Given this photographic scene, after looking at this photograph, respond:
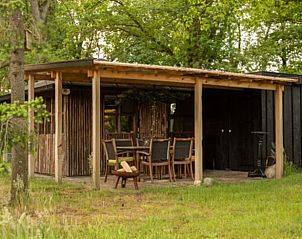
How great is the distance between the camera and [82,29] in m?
19.6

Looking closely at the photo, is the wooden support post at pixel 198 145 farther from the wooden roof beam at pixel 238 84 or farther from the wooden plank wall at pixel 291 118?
the wooden plank wall at pixel 291 118

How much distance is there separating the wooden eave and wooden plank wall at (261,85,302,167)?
1297 mm

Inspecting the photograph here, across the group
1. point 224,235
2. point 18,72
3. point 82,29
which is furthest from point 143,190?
point 82,29

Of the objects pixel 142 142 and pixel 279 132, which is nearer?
pixel 279 132

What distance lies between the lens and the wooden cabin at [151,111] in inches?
428

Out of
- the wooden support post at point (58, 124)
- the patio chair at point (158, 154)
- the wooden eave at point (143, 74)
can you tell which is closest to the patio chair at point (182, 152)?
the patio chair at point (158, 154)

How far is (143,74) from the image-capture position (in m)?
10.3

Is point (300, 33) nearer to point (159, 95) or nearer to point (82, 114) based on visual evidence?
point (159, 95)

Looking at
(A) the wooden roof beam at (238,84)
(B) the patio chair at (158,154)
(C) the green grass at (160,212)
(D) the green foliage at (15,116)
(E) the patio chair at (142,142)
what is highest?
(A) the wooden roof beam at (238,84)

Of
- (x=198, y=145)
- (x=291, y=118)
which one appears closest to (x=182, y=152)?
(x=198, y=145)

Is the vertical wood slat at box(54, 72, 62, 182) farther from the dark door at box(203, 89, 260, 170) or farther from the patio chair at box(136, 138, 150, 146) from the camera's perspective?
the dark door at box(203, 89, 260, 170)

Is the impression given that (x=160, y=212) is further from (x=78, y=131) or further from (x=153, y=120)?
(x=153, y=120)

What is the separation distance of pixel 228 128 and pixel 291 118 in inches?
73.3

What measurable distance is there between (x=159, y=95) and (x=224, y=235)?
866cm
